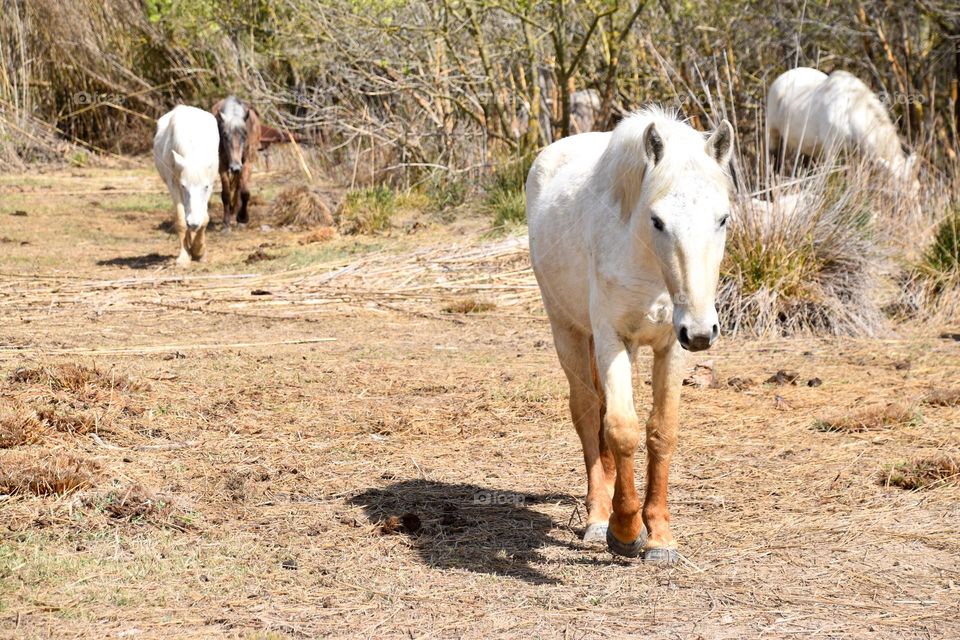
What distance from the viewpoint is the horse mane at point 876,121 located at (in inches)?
437

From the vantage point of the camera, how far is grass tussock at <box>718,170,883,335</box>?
8391 millimetres

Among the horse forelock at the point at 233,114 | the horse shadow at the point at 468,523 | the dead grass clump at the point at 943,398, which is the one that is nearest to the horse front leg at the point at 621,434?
the horse shadow at the point at 468,523

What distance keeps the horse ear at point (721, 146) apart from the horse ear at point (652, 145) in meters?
0.20

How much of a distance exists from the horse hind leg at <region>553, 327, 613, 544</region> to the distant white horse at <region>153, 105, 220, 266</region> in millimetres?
8107

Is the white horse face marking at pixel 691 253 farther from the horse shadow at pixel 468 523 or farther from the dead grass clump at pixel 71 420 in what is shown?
the dead grass clump at pixel 71 420

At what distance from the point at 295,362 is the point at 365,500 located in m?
2.72

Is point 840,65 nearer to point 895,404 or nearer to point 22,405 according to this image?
point 895,404

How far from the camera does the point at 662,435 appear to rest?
4.18 meters

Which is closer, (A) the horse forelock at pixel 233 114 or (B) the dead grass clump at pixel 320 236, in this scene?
(B) the dead grass clump at pixel 320 236

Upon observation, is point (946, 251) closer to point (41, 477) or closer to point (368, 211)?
point (368, 211)

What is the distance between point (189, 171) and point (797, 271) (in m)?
7.02

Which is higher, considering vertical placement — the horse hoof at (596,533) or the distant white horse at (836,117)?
the distant white horse at (836,117)

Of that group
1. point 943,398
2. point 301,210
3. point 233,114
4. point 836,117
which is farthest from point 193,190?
point 943,398

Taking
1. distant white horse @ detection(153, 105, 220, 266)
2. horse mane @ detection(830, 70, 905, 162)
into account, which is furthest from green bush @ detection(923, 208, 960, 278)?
distant white horse @ detection(153, 105, 220, 266)
